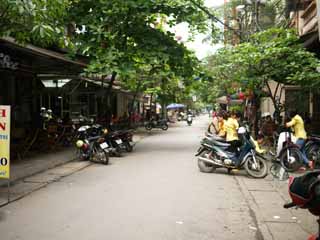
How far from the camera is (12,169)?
1134 centimetres

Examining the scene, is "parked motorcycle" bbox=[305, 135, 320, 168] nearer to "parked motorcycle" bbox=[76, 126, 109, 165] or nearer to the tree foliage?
the tree foliage

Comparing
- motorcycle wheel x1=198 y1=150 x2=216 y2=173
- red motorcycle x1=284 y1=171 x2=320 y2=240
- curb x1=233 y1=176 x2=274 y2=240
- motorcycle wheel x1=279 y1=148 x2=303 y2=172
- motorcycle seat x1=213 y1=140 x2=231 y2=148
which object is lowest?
curb x1=233 y1=176 x2=274 y2=240

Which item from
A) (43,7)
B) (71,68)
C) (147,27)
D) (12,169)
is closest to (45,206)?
(43,7)

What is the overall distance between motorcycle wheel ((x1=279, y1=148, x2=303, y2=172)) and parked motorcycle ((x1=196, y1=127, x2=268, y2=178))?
1.89 ft

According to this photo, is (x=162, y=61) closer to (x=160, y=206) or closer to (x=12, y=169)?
(x=12, y=169)

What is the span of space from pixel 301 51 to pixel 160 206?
8534mm

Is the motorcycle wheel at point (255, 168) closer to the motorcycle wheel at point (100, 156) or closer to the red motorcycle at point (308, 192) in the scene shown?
the motorcycle wheel at point (100, 156)

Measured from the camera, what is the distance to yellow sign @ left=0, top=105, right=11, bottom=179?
24.3ft

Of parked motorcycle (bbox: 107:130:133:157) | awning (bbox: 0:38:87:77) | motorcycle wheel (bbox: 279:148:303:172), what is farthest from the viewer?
parked motorcycle (bbox: 107:130:133:157)

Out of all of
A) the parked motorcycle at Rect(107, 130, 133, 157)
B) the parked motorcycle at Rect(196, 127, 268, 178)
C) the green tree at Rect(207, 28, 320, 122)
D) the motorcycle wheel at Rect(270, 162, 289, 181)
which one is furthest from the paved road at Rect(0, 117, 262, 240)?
the green tree at Rect(207, 28, 320, 122)

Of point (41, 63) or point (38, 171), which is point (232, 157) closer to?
point (38, 171)

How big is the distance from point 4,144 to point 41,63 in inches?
322

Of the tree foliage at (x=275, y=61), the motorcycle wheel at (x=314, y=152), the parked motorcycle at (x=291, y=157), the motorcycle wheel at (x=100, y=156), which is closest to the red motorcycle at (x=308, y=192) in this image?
the parked motorcycle at (x=291, y=157)

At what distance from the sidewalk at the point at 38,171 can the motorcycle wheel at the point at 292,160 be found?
18.9 ft
